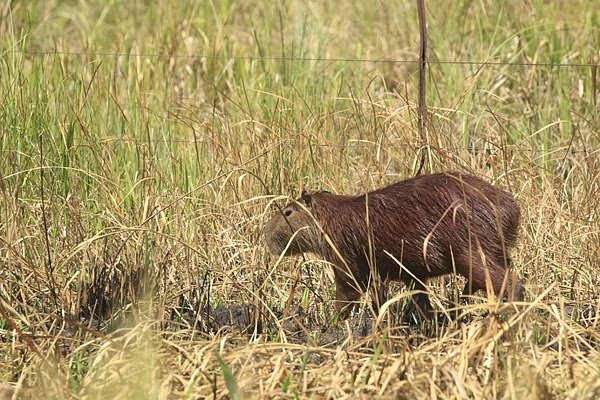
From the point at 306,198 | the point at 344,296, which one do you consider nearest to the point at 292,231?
the point at 306,198

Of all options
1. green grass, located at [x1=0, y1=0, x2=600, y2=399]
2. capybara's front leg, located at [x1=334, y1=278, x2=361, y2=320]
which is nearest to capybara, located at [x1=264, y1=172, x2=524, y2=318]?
capybara's front leg, located at [x1=334, y1=278, x2=361, y2=320]

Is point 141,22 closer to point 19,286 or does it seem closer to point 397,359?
point 19,286

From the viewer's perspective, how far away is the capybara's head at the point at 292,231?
14.8ft

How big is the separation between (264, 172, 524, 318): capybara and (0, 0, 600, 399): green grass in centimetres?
17

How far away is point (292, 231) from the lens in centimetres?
450

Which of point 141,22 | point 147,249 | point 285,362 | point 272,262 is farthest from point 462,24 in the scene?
point 285,362

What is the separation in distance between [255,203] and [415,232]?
110cm

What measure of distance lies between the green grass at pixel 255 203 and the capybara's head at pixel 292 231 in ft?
0.41

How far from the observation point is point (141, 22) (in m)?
8.34

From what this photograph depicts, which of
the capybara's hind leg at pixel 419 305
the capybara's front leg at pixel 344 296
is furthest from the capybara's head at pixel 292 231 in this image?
the capybara's hind leg at pixel 419 305

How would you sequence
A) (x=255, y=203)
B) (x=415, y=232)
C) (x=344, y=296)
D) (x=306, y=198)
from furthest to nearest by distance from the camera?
(x=255, y=203) → (x=306, y=198) → (x=344, y=296) → (x=415, y=232)

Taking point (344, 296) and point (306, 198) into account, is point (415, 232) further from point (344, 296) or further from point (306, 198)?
point (306, 198)

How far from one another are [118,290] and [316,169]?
3.85 feet

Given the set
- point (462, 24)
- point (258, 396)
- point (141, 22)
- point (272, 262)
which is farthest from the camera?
point (141, 22)
